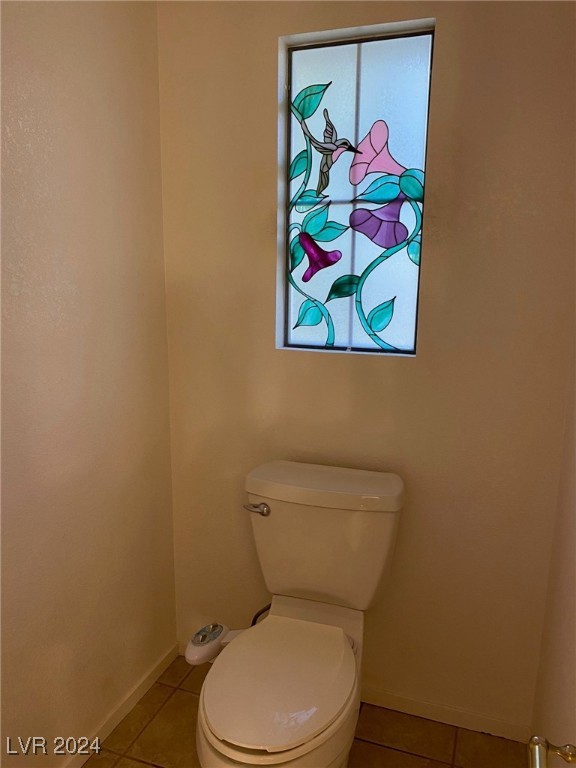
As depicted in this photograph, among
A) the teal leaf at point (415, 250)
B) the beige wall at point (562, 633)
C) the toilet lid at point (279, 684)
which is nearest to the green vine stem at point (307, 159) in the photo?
the teal leaf at point (415, 250)

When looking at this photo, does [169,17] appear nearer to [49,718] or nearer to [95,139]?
[95,139]

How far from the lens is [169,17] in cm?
169

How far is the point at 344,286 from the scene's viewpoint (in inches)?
69.1

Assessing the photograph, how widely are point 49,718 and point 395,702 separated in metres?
1.04

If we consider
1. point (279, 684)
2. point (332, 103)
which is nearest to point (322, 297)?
point (332, 103)

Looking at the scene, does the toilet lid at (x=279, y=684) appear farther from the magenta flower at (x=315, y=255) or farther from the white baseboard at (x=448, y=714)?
the magenta flower at (x=315, y=255)

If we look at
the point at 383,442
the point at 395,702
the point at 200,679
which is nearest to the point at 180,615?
the point at 200,679

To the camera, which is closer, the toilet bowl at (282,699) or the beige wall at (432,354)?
the toilet bowl at (282,699)

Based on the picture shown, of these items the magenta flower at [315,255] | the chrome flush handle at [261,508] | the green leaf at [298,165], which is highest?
the green leaf at [298,165]

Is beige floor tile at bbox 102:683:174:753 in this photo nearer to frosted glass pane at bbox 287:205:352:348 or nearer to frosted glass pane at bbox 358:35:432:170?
frosted glass pane at bbox 287:205:352:348

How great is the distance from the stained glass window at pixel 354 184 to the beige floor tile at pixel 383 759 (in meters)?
1.18

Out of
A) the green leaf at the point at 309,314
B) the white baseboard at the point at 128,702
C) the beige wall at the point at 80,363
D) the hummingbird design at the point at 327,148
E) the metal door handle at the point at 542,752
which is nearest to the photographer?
the metal door handle at the point at 542,752

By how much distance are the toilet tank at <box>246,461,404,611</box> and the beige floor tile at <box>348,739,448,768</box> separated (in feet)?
1.49

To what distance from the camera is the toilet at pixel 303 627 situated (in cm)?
121
